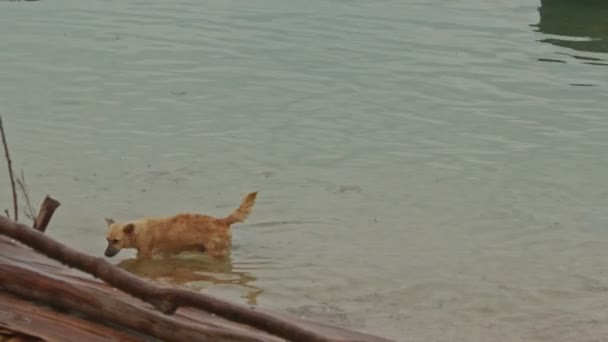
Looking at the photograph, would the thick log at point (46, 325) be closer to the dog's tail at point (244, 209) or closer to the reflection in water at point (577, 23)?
the dog's tail at point (244, 209)

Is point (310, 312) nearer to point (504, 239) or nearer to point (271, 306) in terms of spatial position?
point (271, 306)

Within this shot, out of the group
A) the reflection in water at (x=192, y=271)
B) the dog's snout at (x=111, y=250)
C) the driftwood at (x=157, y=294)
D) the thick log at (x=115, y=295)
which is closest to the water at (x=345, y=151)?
the reflection in water at (x=192, y=271)

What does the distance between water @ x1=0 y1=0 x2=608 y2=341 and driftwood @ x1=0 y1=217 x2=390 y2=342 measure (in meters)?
2.45

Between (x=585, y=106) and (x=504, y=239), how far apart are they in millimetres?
3953

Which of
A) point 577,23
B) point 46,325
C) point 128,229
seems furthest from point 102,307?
point 577,23

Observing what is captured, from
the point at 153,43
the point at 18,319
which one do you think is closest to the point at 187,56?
the point at 153,43

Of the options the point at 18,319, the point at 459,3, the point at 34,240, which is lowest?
the point at 18,319

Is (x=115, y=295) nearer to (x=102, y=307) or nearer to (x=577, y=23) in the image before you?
(x=102, y=307)

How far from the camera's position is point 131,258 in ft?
21.9

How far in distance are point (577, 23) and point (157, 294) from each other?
13082 mm

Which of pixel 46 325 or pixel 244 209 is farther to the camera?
pixel 244 209

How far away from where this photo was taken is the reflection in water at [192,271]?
6.34m

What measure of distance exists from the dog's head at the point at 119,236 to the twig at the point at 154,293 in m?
2.74

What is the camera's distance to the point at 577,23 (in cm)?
1562
